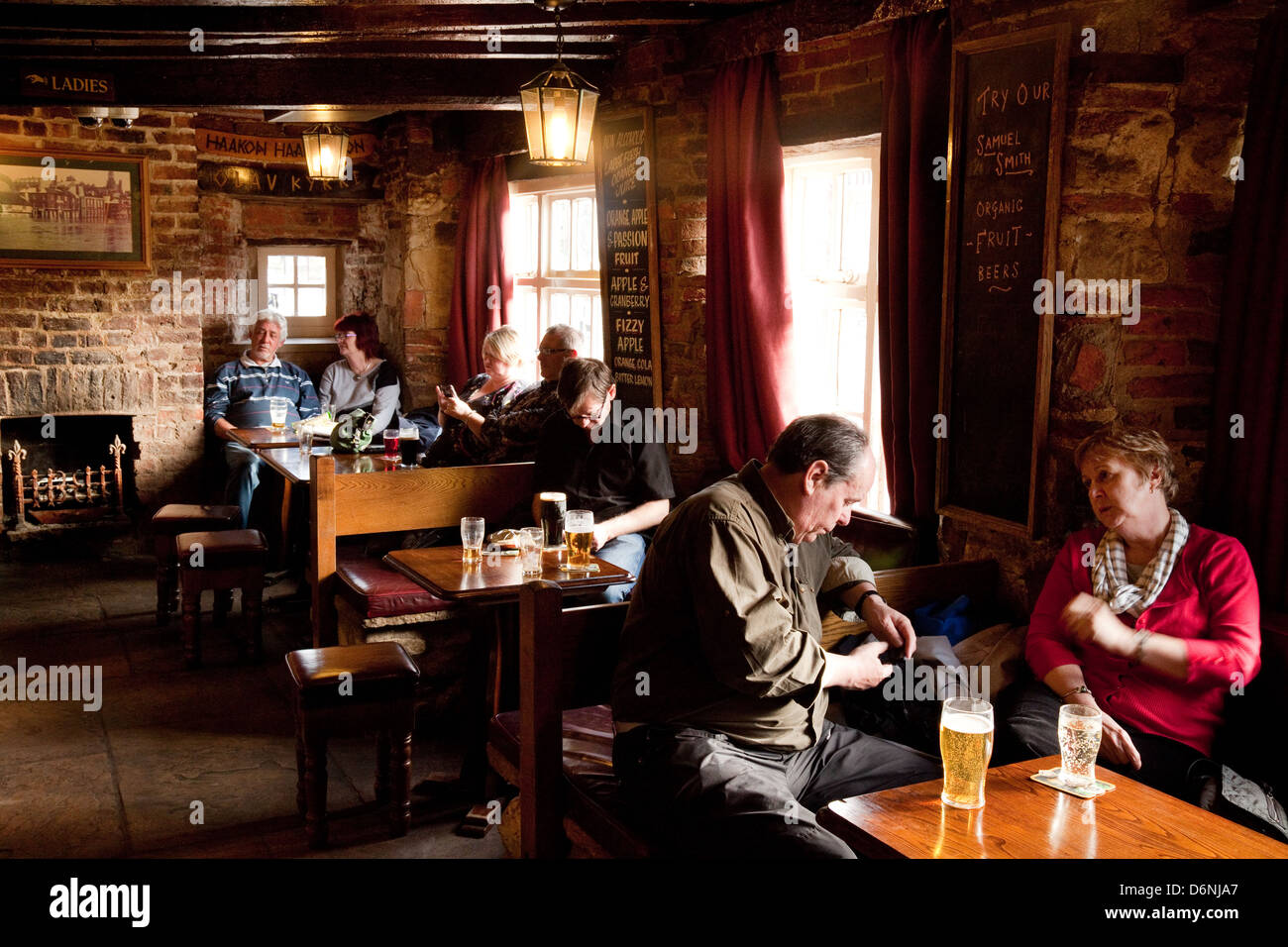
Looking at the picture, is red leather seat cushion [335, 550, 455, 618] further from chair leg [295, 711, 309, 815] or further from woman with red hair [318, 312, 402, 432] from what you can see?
woman with red hair [318, 312, 402, 432]

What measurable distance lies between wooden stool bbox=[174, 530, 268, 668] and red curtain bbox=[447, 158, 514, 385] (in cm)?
254

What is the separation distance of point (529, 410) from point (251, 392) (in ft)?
9.81

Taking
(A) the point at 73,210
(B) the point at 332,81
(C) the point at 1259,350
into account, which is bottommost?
(C) the point at 1259,350

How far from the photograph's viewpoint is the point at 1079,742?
6.77ft

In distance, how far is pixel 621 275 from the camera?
5.80m

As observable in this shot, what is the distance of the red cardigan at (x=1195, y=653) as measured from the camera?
9.03 feet

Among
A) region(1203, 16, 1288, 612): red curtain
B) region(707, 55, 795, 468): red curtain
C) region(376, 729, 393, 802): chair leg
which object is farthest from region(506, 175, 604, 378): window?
region(1203, 16, 1288, 612): red curtain

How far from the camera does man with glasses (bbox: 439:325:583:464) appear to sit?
16.8 ft

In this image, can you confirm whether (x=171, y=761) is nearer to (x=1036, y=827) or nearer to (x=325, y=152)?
(x=1036, y=827)

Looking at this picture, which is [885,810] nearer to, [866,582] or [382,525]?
[866,582]

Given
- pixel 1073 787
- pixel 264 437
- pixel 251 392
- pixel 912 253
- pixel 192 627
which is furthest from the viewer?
pixel 251 392

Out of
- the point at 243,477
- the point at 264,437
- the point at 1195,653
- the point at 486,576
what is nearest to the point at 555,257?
the point at 264,437
